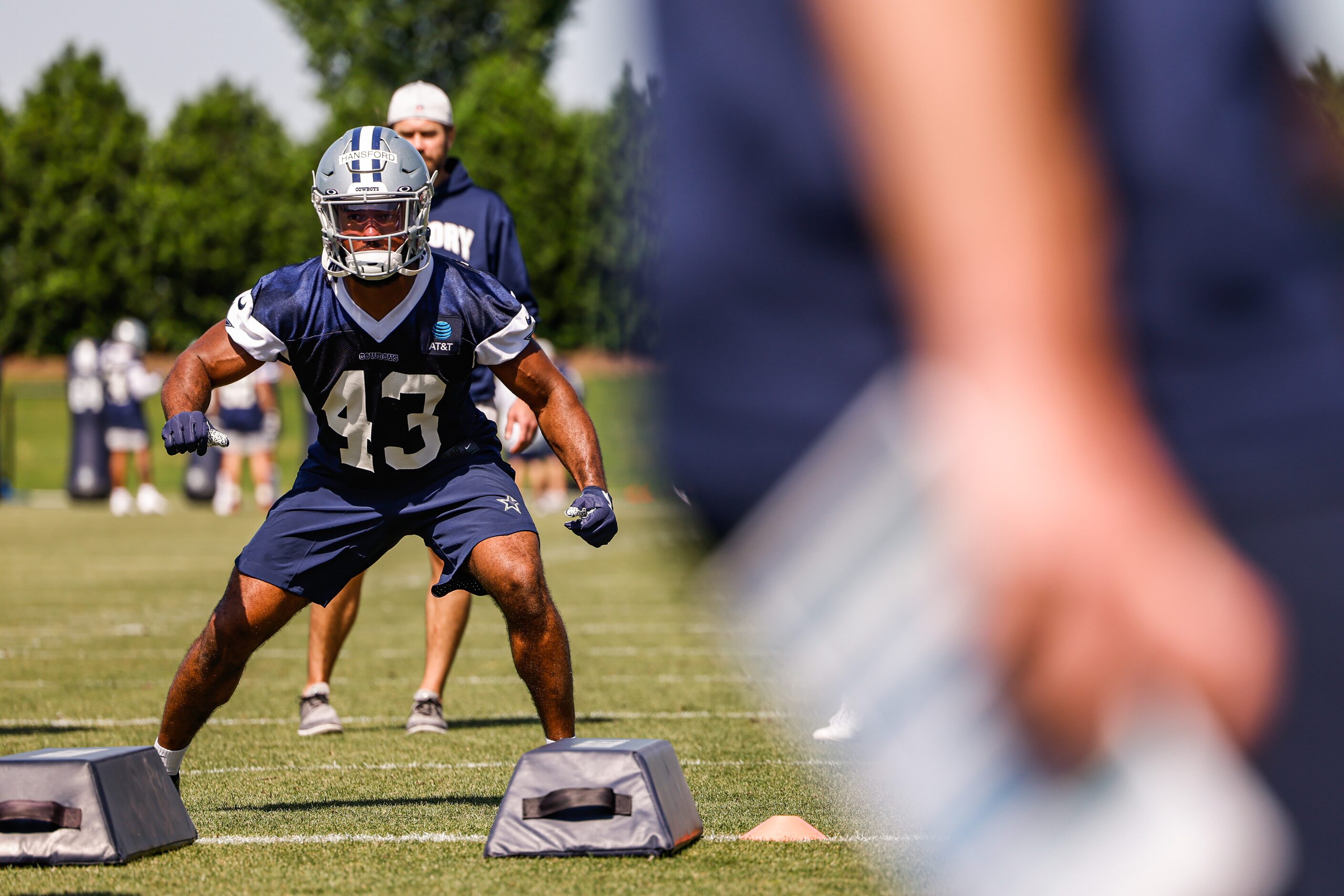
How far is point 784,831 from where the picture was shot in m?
4.19

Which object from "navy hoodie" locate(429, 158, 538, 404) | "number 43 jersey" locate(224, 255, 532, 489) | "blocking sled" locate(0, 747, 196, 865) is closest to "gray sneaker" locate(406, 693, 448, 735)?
"navy hoodie" locate(429, 158, 538, 404)

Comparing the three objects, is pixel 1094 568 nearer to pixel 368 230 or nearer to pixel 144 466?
pixel 368 230

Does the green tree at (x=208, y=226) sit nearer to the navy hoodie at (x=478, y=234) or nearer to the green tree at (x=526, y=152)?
the green tree at (x=526, y=152)

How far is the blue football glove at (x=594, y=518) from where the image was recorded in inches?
156

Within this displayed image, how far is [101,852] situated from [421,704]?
2.32m

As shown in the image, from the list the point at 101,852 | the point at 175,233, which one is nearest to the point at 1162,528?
the point at 101,852

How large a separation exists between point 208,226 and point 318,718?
54.6 m

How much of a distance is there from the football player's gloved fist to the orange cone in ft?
5.09

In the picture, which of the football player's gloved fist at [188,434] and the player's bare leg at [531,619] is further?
the player's bare leg at [531,619]

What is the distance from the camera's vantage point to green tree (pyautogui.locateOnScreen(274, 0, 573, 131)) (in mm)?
58500

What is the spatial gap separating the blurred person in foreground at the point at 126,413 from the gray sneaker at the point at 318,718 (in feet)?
50.7

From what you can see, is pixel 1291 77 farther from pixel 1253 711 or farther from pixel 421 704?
pixel 421 704

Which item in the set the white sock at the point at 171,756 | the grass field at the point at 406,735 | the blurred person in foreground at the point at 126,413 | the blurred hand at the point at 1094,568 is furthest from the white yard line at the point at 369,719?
the blurred person in foreground at the point at 126,413

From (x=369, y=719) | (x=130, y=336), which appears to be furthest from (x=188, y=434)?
(x=130, y=336)
